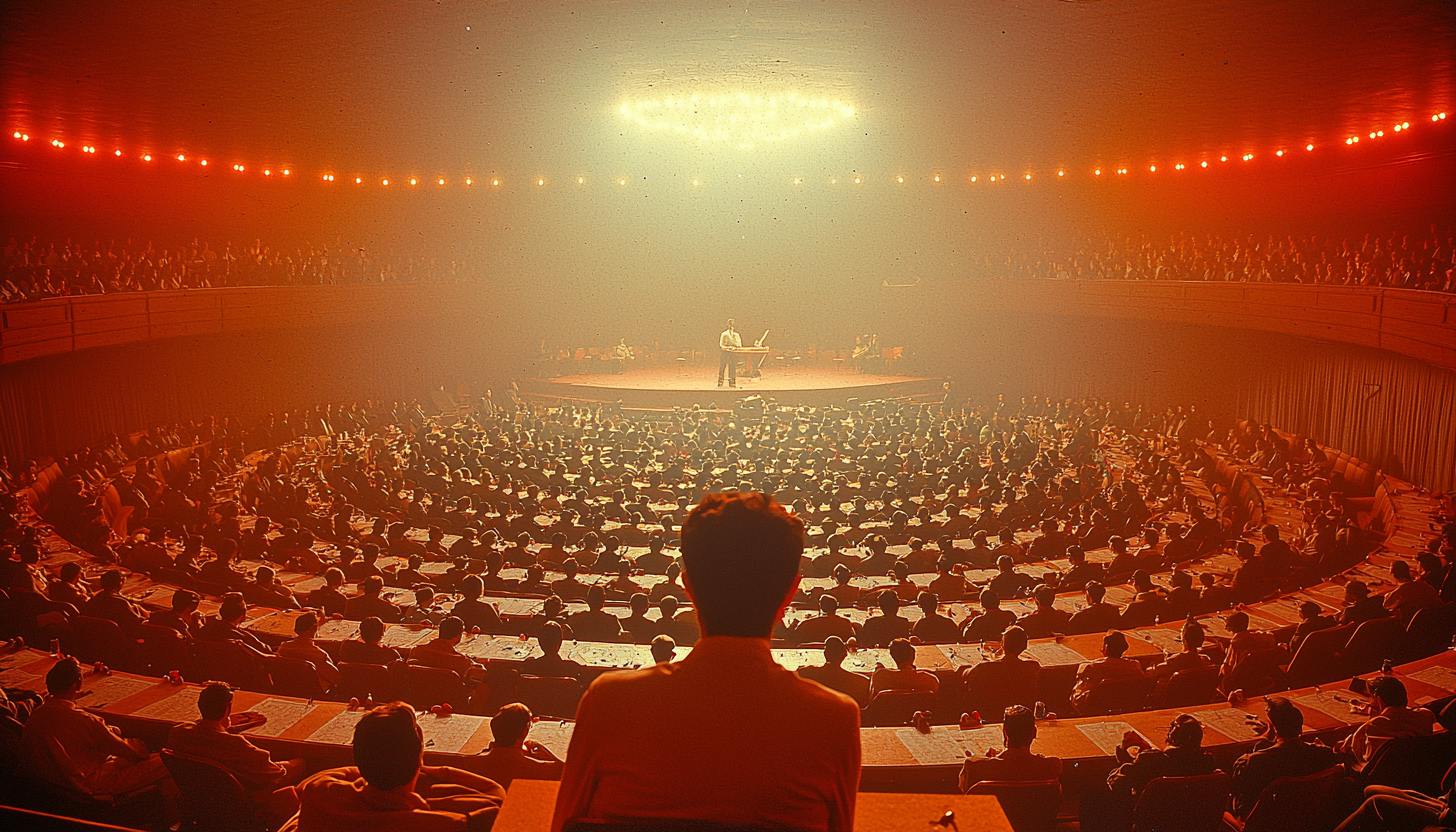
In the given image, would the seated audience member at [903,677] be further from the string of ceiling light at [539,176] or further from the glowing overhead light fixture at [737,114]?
the string of ceiling light at [539,176]

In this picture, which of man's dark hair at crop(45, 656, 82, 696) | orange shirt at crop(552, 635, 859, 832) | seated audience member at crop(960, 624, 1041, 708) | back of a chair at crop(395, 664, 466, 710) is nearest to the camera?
orange shirt at crop(552, 635, 859, 832)

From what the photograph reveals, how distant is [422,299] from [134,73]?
19642 millimetres

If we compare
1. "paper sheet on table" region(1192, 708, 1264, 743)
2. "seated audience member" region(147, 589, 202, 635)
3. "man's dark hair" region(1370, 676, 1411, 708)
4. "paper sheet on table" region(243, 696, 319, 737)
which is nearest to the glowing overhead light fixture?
"seated audience member" region(147, 589, 202, 635)

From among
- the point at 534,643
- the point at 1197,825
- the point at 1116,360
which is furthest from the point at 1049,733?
the point at 1116,360

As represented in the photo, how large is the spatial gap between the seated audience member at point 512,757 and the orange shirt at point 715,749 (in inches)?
143

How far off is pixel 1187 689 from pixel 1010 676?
153 cm

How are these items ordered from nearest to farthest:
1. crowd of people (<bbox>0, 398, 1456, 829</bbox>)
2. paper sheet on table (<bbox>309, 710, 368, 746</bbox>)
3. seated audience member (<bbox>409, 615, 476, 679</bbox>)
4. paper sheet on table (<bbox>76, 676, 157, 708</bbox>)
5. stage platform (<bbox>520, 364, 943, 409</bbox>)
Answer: crowd of people (<bbox>0, 398, 1456, 829</bbox>)
paper sheet on table (<bbox>309, 710, 368, 746</bbox>)
paper sheet on table (<bbox>76, 676, 157, 708</bbox>)
seated audience member (<bbox>409, 615, 476, 679</bbox>)
stage platform (<bbox>520, 364, 943, 409</bbox>)

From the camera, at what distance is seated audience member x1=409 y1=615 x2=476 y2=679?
8.18 m

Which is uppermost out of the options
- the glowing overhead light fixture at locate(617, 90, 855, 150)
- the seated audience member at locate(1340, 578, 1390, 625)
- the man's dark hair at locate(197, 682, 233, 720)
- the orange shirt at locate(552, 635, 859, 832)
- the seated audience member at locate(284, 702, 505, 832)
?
the glowing overhead light fixture at locate(617, 90, 855, 150)

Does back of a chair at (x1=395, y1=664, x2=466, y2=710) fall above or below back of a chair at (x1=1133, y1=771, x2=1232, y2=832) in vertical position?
below

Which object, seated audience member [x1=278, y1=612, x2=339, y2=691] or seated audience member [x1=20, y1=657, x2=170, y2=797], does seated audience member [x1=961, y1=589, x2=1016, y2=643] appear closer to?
seated audience member [x1=278, y1=612, x2=339, y2=691]

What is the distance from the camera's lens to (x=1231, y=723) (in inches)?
268

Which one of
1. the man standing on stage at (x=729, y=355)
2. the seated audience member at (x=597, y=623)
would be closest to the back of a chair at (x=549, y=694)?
the seated audience member at (x=597, y=623)

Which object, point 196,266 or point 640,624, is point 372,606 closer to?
point 640,624
